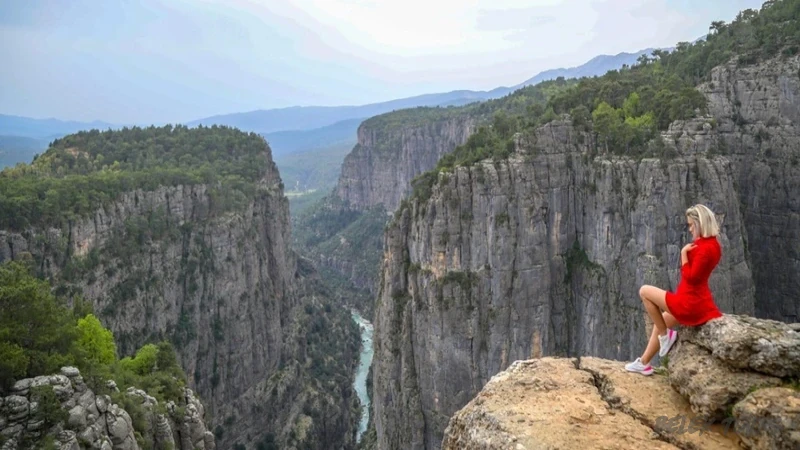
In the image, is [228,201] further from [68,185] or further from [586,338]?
[586,338]

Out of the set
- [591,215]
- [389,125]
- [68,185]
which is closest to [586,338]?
[591,215]

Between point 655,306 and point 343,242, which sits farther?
point 343,242

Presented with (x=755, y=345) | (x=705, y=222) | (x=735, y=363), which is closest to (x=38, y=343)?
(x=705, y=222)

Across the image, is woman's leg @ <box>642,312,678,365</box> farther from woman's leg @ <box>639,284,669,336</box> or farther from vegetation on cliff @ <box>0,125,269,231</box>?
vegetation on cliff @ <box>0,125,269,231</box>

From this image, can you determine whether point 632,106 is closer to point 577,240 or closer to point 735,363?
point 577,240

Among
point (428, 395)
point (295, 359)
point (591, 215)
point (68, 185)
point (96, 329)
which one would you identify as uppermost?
point (68, 185)

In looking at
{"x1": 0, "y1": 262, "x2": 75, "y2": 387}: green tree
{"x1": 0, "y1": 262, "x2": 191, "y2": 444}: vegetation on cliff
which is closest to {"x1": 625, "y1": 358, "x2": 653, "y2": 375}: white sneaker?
{"x1": 0, "y1": 262, "x2": 191, "y2": 444}: vegetation on cliff
